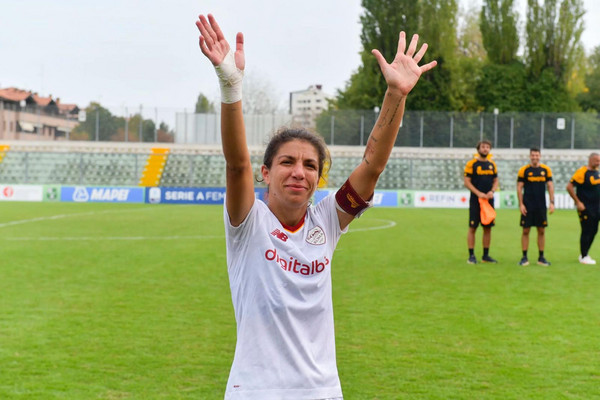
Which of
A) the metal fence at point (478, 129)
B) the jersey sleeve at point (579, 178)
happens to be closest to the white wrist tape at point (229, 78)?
the jersey sleeve at point (579, 178)

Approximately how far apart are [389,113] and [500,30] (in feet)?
193

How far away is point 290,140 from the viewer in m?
2.88

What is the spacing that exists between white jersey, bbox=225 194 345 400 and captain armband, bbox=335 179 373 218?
9.4 inches

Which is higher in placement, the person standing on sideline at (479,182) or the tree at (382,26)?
the tree at (382,26)

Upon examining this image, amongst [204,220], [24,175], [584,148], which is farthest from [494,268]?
[24,175]

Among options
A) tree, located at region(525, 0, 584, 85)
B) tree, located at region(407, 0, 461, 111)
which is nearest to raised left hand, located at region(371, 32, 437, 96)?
tree, located at region(407, 0, 461, 111)

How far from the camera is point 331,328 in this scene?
2.84 metres

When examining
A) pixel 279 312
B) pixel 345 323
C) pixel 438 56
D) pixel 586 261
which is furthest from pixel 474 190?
pixel 438 56

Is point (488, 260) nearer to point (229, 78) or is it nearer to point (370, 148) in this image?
point (370, 148)

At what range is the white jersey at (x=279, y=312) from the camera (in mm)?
2627

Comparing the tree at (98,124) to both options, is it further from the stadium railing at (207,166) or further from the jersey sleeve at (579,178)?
the jersey sleeve at (579,178)

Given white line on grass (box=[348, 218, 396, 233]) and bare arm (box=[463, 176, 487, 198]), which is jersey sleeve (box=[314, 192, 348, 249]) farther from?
white line on grass (box=[348, 218, 396, 233])

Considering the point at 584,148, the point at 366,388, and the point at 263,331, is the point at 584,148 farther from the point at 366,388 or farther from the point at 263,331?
the point at 263,331

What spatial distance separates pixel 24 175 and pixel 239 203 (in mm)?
43167
